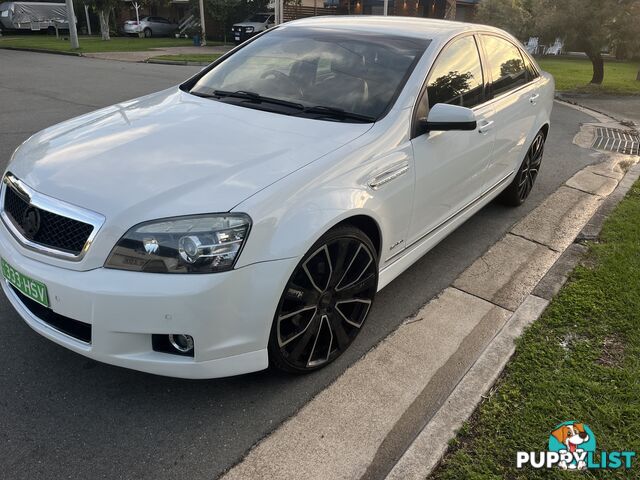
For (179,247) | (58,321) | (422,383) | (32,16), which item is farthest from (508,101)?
(32,16)

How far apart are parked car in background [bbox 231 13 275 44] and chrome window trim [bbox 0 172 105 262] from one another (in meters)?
25.1

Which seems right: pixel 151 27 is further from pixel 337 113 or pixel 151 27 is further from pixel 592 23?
pixel 337 113

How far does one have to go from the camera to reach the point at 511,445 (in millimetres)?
2352

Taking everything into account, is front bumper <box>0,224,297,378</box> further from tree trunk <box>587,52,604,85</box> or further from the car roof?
tree trunk <box>587,52,604,85</box>

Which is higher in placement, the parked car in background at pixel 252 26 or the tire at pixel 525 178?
the parked car in background at pixel 252 26

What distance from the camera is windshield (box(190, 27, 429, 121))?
3219 millimetres

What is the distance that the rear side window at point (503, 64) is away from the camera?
4258 millimetres

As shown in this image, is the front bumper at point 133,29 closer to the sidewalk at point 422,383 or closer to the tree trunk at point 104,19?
the tree trunk at point 104,19

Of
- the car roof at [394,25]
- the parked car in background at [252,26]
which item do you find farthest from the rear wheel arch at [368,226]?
the parked car in background at [252,26]

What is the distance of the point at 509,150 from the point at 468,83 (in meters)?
1.03

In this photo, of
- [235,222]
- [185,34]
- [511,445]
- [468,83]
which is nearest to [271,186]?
[235,222]

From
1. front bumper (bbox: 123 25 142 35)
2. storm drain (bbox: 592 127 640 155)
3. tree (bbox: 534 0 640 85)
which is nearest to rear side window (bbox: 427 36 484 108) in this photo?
storm drain (bbox: 592 127 640 155)

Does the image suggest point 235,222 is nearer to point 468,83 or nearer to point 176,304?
point 176,304

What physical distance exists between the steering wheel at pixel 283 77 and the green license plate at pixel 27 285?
1.87m
